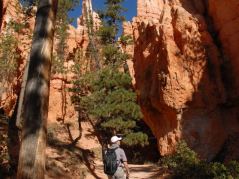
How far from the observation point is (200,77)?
16016 mm

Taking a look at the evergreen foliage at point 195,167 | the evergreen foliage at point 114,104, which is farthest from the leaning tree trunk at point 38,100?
the evergreen foliage at point 114,104

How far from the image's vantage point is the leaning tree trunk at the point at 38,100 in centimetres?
423

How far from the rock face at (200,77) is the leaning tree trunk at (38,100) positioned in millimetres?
11478

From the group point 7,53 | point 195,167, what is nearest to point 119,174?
point 195,167

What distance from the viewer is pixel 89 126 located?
29.2 m

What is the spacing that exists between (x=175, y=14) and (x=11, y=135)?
9.32m

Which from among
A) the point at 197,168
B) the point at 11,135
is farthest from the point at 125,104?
the point at 197,168

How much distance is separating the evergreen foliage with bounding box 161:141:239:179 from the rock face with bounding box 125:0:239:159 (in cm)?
199

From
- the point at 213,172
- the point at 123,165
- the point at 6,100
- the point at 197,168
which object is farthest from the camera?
the point at 6,100

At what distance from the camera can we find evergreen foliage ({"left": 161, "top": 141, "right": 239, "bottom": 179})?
9781mm

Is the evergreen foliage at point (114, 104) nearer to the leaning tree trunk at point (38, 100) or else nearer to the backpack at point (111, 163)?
the backpack at point (111, 163)

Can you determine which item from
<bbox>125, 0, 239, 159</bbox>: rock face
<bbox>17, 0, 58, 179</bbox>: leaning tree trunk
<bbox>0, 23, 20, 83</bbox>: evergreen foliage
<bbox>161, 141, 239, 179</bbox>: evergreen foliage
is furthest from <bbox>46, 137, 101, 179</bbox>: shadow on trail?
<bbox>17, 0, 58, 179</bbox>: leaning tree trunk

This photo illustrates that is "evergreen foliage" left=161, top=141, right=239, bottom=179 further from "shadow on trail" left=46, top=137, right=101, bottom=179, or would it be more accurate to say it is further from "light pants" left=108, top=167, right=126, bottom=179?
"light pants" left=108, top=167, right=126, bottom=179

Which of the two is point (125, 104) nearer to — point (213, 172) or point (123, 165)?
point (213, 172)
